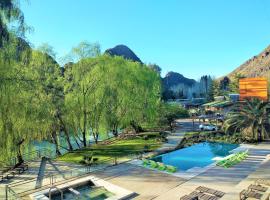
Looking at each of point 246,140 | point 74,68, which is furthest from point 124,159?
point 246,140

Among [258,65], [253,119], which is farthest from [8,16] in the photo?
[258,65]

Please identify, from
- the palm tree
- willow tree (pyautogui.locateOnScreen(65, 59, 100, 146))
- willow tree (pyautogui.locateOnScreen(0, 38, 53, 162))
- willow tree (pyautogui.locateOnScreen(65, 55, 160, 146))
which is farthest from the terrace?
willow tree (pyautogui.locateOnScreen(65, 55, 160, 146))

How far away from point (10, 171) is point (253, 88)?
31933 mm

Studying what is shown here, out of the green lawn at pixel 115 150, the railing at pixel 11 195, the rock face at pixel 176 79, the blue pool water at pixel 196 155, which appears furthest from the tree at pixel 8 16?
the rock face at pixel 176 79

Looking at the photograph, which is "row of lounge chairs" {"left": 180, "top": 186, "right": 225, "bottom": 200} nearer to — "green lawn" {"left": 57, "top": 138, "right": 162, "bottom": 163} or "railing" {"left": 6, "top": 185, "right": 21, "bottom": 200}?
"railing" {"left": 6, "top": 185, "right": 21, "bottom": 200}

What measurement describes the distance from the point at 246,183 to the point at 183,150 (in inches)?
510

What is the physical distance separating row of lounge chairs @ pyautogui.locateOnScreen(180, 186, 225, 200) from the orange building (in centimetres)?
2598

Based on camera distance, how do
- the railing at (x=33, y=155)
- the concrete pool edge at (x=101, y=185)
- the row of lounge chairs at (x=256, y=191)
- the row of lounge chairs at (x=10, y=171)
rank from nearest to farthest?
the row of lounge chairs at (x=256, y=191), the concrete pool edge at (x=101, y=185), the row of lounge chairs at (x=10, y=171), the railing at (x=33, y=155)

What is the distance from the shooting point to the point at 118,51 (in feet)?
538

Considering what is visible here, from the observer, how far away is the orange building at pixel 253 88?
40.8 m

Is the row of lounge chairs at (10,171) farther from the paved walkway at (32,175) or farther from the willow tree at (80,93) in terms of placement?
the willow tree at (80,93)

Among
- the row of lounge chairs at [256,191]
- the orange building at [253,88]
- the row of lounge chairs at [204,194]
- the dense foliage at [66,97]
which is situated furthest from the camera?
the orange building at [253,88]

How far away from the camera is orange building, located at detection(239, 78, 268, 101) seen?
40812 mm

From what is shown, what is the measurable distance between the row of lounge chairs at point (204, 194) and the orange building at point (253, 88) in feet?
85.2
